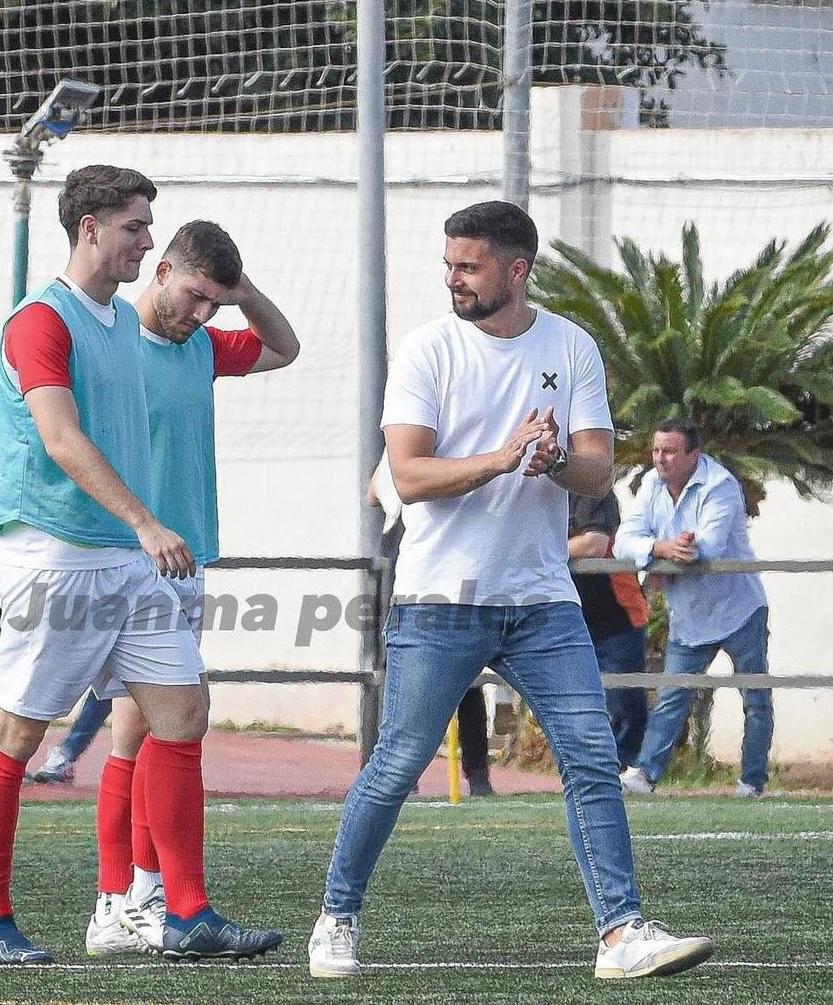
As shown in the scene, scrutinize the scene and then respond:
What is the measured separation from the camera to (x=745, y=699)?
35.4ft

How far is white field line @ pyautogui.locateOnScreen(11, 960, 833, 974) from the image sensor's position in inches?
209

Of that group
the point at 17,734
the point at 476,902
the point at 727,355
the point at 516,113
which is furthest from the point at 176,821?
the point at 727,355

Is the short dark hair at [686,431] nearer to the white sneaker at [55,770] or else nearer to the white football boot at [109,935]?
the white sneaker at [55,770]

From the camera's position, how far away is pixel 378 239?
11906 mm

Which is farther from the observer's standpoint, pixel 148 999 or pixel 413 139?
pixel 413 139

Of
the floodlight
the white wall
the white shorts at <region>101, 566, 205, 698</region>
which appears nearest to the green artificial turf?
the white shorts at <region>101, 566, 205, 698</region>

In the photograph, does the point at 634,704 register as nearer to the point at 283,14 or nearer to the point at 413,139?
the point at 413,139

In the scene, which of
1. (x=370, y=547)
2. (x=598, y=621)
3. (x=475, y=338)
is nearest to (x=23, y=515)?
(x=475, y=338)

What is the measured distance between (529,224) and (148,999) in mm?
2051

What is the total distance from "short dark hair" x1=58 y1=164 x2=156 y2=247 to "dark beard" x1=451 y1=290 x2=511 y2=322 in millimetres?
861

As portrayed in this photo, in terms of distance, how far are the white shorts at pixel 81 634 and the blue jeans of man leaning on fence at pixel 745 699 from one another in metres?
5.36

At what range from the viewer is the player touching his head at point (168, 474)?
5.68 metres

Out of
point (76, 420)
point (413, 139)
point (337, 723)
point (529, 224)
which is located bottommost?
point (337, 723)

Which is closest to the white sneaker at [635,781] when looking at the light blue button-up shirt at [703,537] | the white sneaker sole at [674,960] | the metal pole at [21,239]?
the light blue button-up shirt at [703,537]
